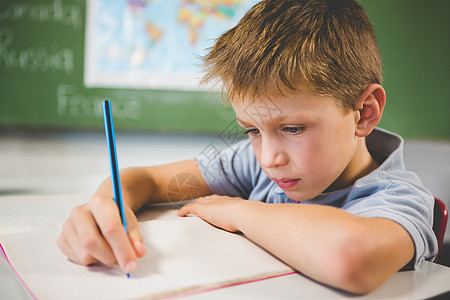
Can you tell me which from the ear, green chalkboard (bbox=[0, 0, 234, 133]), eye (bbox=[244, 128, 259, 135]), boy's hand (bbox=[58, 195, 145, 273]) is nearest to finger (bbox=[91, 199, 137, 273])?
boy's hand (bbox=[58, 195, 145, 273])

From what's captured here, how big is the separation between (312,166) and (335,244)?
22 cm

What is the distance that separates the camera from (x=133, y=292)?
39cm

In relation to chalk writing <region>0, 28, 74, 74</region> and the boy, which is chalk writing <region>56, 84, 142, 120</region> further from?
the boy

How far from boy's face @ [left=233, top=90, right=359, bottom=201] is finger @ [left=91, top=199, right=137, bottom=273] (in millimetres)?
262

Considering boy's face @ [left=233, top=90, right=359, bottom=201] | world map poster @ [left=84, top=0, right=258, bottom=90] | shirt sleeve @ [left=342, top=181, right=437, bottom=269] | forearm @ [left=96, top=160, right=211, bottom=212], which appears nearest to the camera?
shirt sleeve @ [left=342, top=181, right=437, bottom=269]

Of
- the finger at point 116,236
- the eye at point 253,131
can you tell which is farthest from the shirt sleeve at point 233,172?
the finger at point 116,236

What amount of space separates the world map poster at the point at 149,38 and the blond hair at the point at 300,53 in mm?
1560

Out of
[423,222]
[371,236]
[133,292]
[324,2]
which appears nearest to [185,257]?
[133,292]

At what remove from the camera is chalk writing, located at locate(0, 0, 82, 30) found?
2096 millimetres

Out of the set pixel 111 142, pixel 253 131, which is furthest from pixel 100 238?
pixel 253 131

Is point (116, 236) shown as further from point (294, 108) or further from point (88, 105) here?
point (88, 105)

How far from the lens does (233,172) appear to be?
96 cm

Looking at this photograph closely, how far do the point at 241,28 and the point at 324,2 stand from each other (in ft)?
0.50

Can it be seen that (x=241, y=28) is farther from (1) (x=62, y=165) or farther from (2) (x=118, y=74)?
(1) (x=62, y=165)
